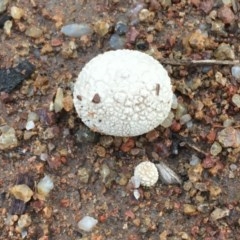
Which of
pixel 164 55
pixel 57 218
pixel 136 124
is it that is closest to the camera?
pixel 136 124

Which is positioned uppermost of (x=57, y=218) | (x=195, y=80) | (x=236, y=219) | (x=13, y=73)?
(x=13, y=73)

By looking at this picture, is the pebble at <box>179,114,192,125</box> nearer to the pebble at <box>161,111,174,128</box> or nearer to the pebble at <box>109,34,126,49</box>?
the pebble at <box>161,111,174,128</box>

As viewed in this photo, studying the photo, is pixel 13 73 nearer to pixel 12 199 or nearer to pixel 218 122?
pixel 12 199

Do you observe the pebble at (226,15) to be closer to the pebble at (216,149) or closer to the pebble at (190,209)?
the pebble at (216,149)

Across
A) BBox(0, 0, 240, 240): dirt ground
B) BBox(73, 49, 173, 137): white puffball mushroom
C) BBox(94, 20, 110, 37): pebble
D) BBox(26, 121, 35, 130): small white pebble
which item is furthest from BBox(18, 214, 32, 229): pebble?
BBox(94, 20, 110, 37): pebble

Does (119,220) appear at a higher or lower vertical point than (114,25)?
lower

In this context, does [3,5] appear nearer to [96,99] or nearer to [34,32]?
[34,32]

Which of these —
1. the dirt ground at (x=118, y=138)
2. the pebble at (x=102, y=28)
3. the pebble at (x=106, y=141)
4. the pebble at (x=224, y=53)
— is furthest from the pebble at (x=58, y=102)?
the pebble at (x=224, y=53)

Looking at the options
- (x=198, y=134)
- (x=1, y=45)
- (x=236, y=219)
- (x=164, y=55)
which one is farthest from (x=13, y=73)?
(x=236, y=219)
